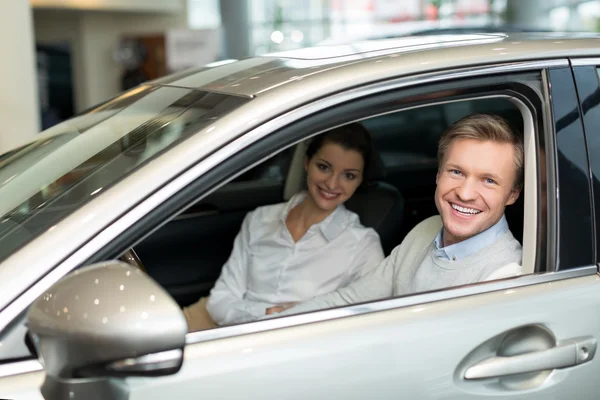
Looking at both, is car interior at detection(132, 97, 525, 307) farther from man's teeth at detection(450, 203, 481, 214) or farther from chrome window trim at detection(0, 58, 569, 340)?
chrome window trim at detection(0, 58, 569, 340)

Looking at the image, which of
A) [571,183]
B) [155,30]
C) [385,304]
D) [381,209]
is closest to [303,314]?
[385,304]

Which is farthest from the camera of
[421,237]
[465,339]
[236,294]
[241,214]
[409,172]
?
[409,172]

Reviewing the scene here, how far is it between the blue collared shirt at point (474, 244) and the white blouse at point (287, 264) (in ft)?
1.49

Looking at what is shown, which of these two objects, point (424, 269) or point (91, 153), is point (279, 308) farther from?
point (91, 153)

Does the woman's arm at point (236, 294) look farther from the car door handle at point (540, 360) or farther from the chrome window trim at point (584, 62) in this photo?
the chrome window trim at point (584, 62)

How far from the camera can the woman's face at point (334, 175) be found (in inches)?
92.8

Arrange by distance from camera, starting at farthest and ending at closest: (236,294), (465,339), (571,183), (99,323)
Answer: (236,294) → (571,183) → (465,339) → (99,323)

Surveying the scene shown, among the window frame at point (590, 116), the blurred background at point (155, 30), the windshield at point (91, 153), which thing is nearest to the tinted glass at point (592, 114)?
the window frame at point (590, 116)

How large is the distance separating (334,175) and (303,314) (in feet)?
3.45

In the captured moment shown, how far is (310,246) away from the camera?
235cm

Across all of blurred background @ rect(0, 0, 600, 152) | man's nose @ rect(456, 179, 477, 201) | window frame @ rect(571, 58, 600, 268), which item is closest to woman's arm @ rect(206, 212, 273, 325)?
man's nose @ rect(456, 179, 477, 201)

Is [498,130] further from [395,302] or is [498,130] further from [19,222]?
[19,222]

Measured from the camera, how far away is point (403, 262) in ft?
6.14

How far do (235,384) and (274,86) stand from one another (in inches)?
20.6
